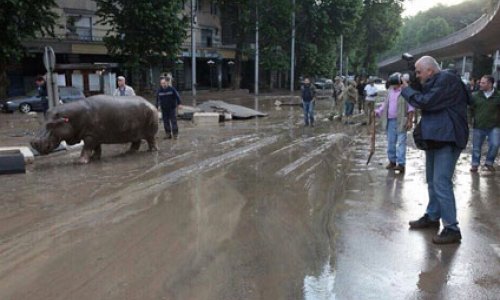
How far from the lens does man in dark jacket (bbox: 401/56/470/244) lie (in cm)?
546

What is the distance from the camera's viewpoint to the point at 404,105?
30.4ft

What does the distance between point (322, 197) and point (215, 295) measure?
3744 millimetres

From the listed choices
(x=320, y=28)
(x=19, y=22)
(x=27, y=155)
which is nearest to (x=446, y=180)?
(x=27, y=155)

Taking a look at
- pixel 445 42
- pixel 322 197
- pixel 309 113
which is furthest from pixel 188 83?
pixel 322 197

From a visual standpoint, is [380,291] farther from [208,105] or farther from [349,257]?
[208,105]

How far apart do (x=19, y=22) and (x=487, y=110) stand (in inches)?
857

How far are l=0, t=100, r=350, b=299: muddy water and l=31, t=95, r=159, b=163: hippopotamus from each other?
42 cm

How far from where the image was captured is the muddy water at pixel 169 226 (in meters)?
4.61

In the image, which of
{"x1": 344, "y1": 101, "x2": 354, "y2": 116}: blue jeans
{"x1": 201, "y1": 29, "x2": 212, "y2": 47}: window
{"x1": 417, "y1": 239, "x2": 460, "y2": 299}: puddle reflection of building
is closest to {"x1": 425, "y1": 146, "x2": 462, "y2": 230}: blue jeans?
{"x1": 417, "y1": 239, "x2": 460, "y2": 299}: puddle reflection of building

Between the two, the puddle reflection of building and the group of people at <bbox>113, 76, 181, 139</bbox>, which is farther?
the group of people at <bbox>113, 76, 181, 139</bbox>

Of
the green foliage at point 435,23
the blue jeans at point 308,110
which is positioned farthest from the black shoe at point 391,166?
the green foliage at point 435,23

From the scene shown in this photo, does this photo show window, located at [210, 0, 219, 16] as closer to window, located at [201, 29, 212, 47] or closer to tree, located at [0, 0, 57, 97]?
window, located at [201, 29, 212, 47]

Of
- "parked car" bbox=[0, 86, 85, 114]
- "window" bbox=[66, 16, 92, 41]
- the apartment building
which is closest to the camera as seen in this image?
"parked car" bbox=[0, 86, 85, 114]

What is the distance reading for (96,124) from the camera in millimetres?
10961
